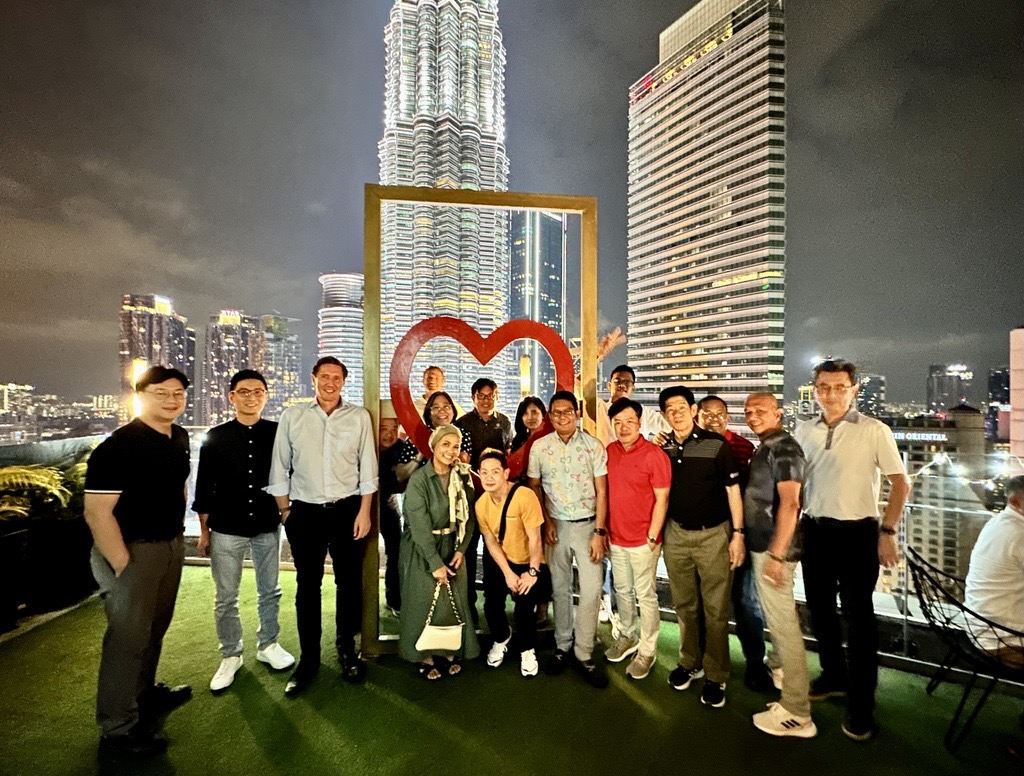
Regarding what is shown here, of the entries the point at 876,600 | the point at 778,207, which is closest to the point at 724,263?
the point at 778,207

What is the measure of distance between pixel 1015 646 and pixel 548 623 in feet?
8.25

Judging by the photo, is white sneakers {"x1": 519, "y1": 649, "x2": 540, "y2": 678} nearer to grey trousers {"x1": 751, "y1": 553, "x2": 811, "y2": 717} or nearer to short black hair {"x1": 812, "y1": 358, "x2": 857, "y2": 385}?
grey trousers {"x1": 751, "y1": 553, "x2": 811, "y2": 717}

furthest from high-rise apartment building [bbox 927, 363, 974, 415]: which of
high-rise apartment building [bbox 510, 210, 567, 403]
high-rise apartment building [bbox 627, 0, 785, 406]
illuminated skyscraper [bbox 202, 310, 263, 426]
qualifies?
illuminated skyscraper [bbox 202, 310, 263, 426]

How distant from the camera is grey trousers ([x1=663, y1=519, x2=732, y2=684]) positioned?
2678mm

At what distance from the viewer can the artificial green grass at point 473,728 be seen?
224 cm

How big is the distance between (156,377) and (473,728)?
7.91ft

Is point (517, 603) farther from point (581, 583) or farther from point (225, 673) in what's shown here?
point (225, 673)

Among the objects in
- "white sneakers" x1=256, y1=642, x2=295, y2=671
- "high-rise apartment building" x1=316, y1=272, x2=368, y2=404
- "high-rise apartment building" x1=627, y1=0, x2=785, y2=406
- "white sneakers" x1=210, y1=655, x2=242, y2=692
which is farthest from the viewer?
"high-rise apartment building" x1=627, y1=0, x2=785, y2=406

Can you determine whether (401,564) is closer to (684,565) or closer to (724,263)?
(684,565)

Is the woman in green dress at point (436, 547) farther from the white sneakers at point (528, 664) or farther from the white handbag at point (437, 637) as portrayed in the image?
the white sneakers at point (528, 664)

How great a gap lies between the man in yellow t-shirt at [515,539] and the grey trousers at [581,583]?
0.13 meters

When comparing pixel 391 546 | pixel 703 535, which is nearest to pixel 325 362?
pixel 391 546

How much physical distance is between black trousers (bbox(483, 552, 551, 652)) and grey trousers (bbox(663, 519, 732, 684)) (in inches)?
32.5

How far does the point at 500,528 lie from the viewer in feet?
9.62
